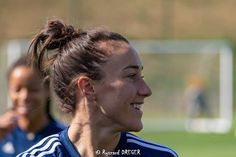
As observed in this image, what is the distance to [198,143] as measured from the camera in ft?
57.6

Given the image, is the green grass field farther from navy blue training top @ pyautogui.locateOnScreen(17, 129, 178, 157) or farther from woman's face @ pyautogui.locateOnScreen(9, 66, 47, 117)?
navy blue training top @ pyautogui.locateOnScreen(17, 129, 178, 157)

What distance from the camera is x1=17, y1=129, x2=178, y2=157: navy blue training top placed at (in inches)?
152

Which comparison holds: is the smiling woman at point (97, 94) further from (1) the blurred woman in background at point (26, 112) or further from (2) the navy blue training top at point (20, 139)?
(2) the navy blue training top at point (20, 139)

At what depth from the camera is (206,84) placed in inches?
944

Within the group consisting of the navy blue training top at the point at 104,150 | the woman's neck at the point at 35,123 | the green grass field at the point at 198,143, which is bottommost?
the navy blue training top at the point at 104,150

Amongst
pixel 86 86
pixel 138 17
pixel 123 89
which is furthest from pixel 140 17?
pixel 123 89

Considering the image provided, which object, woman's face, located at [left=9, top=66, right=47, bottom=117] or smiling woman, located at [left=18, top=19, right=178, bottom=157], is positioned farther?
woman's face, located at [left=9, top=66, right=47, bottom=117]

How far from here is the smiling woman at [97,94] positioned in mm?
3850

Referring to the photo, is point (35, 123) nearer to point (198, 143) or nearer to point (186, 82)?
point (198, 143)

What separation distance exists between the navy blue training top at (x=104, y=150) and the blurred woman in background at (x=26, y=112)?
5.60ft

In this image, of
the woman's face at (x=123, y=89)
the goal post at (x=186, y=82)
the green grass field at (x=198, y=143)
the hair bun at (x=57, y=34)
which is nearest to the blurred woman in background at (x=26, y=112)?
the hair bun at (x=57, y=34)

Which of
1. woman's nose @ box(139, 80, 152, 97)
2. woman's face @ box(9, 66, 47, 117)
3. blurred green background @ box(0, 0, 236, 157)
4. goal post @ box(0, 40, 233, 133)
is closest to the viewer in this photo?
woman's nose @ box(139, 80, 152, 97)

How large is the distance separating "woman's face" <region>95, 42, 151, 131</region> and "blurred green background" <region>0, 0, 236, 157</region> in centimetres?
2059

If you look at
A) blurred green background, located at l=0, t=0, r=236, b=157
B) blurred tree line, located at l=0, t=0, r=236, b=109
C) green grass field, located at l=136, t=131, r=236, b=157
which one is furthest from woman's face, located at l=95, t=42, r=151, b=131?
blurred tree line, located at l=0, t=0, r=236, b=109
